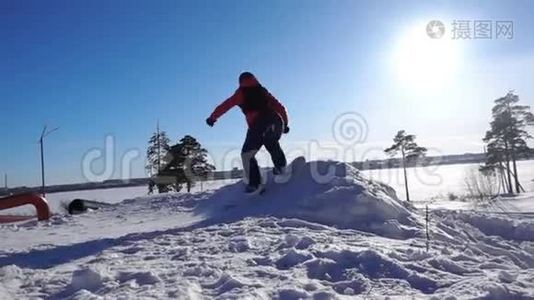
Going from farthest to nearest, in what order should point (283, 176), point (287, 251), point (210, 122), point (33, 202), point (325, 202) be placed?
point (33, 202)
point (283, 176)
point (210, 122)
point (325, 202)
point (287, 251)

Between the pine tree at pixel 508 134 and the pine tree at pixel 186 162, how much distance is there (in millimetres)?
28349

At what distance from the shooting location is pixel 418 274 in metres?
3.75

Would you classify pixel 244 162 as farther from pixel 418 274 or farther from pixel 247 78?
pixel 418 274

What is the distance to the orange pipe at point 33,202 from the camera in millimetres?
8797

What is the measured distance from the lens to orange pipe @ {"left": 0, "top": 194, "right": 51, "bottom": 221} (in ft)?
28.9

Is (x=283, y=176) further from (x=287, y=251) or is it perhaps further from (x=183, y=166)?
(x=183, y=166)

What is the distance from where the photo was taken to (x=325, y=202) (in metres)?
6.50

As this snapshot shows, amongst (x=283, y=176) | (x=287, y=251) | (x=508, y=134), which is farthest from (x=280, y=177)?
(x=508, y=134)

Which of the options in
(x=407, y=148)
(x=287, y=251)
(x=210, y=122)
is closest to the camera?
(x=287, y=251)

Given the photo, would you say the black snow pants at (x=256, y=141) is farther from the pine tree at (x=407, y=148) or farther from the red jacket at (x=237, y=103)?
the pine tree at (x=407, y=148)

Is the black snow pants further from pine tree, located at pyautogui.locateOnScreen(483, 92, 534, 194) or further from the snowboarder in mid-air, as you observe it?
pine tree, located at pyautogui.locateOnScreen(483, 92, 534, 194)

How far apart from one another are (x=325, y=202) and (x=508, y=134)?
4440 centimetres

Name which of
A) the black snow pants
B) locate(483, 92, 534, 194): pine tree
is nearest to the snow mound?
the black snow pants

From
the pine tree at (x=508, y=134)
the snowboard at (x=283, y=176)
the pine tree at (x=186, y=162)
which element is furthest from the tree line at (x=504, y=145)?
the snowboard at (x=283, y=176)
